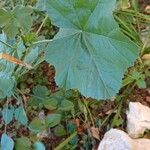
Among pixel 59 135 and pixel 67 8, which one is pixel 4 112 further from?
pixel 67 8

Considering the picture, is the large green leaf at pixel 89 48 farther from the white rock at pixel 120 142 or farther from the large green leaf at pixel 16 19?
the white rock at pixel 120 142

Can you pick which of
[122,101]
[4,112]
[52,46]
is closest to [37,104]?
[4,112]

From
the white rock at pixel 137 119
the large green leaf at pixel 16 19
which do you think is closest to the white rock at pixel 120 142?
the white rock at pixel 137 119

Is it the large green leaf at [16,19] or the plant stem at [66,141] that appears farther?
the plant stem at [66,141]

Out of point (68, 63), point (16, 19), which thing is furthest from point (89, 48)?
point (16, 19)

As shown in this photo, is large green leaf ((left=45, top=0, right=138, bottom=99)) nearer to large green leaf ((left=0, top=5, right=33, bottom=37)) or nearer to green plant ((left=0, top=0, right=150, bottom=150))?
green plant ((left=0, top=0, right=150, bottom=150))

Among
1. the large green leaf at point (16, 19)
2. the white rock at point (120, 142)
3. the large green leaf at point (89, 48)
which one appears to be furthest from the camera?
the white rock at point (120, 142)

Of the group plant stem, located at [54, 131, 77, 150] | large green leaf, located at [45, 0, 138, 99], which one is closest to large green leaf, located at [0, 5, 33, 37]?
large green leaf, located at [45, 0, 138, 99]

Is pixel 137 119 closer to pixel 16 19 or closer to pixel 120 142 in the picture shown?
pixel 120 142
